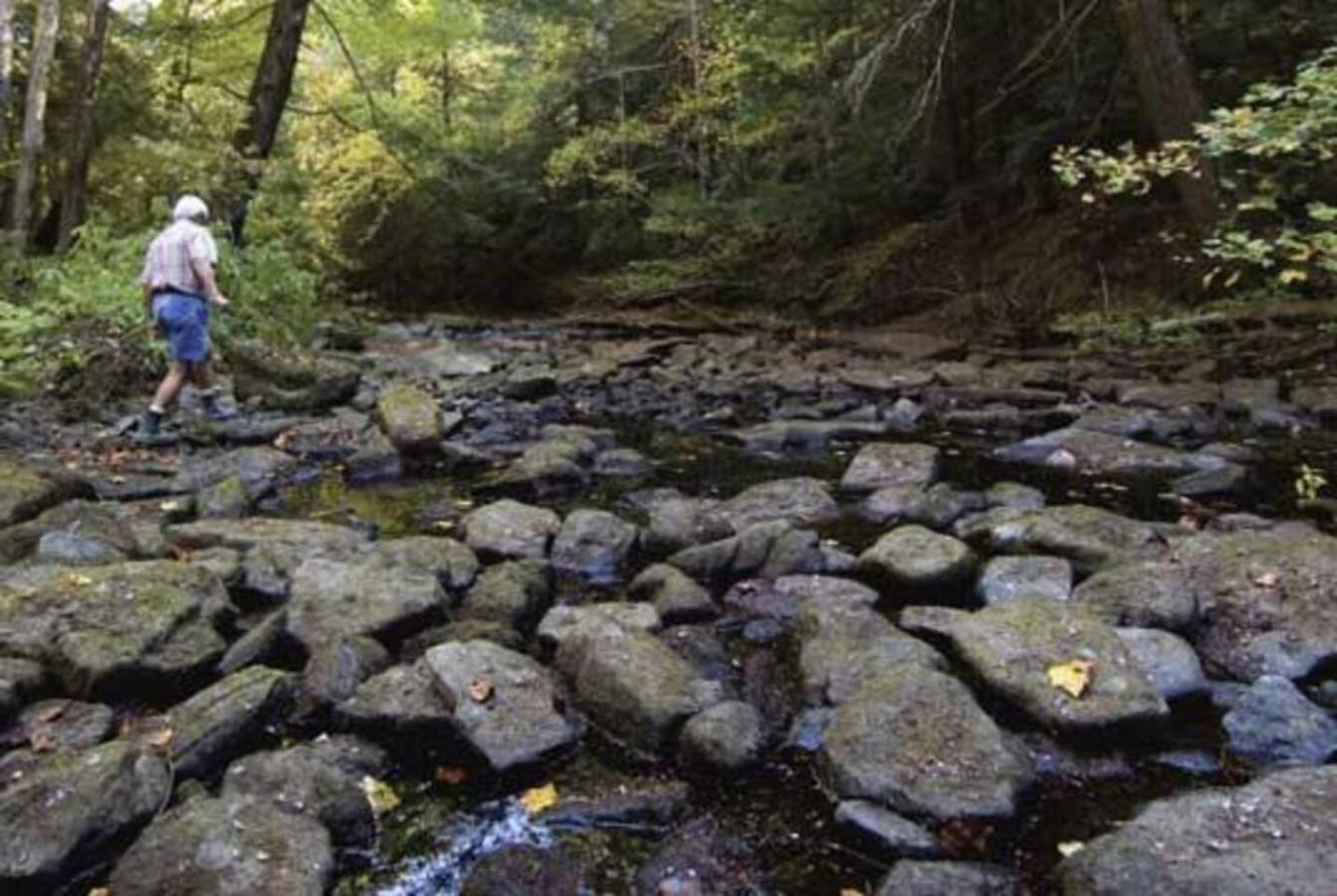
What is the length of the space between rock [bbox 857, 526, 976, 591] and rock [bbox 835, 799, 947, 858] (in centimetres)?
178

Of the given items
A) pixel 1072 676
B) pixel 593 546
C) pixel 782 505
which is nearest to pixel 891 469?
pixel 782 505

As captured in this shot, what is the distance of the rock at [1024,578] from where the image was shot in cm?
455

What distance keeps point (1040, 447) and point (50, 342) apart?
830cm

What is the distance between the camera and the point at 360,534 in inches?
218

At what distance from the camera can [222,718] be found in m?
3.44

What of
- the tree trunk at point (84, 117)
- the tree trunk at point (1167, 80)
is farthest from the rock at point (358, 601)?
the tree trunk at point (84, 117)

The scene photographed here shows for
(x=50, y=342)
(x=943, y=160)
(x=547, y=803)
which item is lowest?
(x=547, y=803)

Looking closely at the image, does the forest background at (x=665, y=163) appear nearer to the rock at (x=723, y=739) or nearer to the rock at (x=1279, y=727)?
the rock at (x=1279, y=727)

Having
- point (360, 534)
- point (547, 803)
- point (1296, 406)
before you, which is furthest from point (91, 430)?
point (1296, 406)

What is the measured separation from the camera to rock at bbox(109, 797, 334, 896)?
267cm

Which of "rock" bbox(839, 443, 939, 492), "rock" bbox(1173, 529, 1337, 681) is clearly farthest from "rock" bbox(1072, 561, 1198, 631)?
"rock" bbox(839, 443, 939, 492)

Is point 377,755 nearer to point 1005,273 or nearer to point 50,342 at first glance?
point 50,342

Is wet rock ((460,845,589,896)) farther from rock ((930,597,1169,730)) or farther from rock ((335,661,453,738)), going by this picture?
rock ((930,597,1169,730))

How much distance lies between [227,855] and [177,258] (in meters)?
6.50
